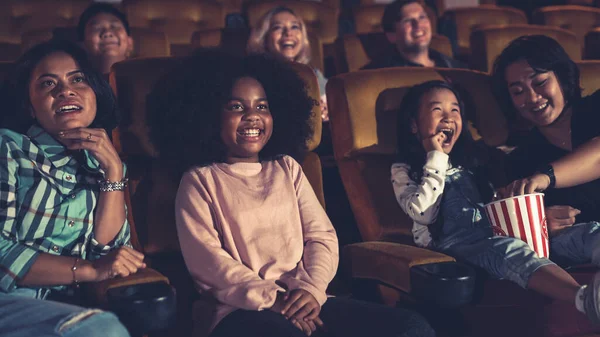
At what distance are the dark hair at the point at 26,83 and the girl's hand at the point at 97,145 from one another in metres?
0.11

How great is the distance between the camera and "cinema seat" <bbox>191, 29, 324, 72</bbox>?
332 centimetres

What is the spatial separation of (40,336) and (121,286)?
0.60 ft

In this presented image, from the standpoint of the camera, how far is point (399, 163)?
1.86 metres

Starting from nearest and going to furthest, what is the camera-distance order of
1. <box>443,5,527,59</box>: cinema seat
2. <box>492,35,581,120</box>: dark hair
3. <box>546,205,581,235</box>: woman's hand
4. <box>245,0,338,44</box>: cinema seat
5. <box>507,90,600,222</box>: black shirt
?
<box>546,205,581,235</box>: woman's hand
<box>507,90,600,222</box>: black shirt
<box>492,35,581,120</box>: dark hair
<box>245,0,338,44</box>: cinema seat
<box>443,5,527,59</box>: cinema seat

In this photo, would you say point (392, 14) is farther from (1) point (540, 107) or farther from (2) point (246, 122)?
(2) point (246, 122)

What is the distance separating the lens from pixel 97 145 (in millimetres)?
1485

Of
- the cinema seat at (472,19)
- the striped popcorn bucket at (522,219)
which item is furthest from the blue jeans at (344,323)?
the cinema seat at (472,19)

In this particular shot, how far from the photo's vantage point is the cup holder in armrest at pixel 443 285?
Answer: 1.36m

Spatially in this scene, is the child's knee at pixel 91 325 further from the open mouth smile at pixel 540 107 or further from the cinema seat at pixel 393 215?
the open mouth smile at pixel 540 107

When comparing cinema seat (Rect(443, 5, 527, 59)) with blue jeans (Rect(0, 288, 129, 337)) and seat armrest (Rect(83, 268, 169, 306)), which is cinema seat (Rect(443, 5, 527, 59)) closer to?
seat armrest (Rect(83, 268, 169, 306))

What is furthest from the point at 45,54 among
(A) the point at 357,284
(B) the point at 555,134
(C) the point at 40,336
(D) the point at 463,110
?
(B) the point at 555,134

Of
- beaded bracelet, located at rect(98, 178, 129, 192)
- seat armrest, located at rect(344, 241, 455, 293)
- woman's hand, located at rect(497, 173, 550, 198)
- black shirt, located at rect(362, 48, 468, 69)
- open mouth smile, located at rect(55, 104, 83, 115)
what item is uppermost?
black shirt, located at rect(362, 48, 468, 69)

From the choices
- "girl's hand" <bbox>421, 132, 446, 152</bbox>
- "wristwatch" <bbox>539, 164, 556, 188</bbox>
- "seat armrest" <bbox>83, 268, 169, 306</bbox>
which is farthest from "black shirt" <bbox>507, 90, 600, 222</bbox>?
"seat armrest" <bbox>83, 268, 169, 306</bbox>

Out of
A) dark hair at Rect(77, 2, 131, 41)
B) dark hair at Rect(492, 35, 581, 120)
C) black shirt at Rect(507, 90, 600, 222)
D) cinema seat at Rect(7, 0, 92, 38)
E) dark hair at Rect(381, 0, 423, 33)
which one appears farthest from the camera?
cinema seat at Rect(7, 0, 92, 38)
